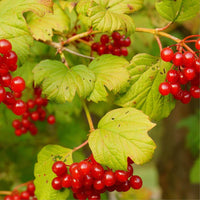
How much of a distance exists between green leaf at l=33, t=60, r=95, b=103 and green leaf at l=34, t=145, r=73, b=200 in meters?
0.26

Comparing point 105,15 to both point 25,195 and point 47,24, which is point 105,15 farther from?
point 25,195

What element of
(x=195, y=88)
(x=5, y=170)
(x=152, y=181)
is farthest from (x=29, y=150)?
(x=152, y=181)

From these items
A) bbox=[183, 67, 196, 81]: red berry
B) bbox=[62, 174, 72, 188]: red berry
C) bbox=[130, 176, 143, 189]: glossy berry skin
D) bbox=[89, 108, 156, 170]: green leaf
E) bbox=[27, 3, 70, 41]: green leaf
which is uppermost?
bbox=[27, 3, 70, 41]: green leaf

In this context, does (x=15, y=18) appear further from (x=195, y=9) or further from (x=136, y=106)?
(x=195, y=9)

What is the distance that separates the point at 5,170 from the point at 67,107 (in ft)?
4.20

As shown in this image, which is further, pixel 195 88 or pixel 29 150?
pixel 29 150

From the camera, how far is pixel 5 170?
2826 mm

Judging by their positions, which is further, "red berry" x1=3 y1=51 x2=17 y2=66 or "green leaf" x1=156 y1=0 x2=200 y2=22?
"green leaf" x1=156 y1=0 x2=200 y2=22

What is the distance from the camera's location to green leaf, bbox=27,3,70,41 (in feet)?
4.38

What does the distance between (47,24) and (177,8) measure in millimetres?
621

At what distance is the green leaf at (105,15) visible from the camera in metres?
1.14

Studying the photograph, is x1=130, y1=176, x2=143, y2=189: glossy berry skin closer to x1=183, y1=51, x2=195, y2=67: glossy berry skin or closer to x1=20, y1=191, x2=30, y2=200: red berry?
x1=183, y1=51, x2=195, y2=67: glossy berry skin

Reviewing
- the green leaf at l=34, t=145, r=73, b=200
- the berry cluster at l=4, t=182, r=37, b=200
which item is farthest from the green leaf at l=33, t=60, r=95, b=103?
the berry cluster at l=4, t=182, r=37, b=200

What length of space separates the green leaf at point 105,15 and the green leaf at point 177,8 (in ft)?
0.54
